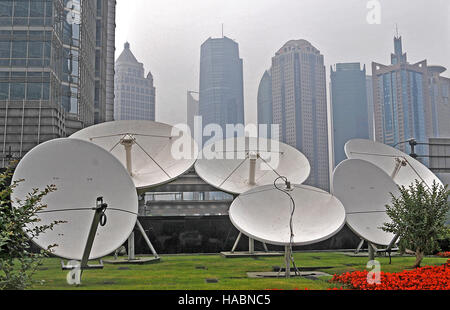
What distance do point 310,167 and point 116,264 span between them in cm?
841

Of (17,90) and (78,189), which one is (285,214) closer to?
(78,189)

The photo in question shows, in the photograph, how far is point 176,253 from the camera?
65.1 ft

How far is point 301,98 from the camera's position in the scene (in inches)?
689

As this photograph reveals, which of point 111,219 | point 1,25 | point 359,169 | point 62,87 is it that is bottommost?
point 111,219

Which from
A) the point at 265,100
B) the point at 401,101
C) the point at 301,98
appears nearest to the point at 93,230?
the point at 265,100

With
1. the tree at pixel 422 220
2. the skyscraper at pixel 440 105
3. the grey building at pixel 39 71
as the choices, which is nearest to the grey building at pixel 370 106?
the skyscraper at pixel 440 105

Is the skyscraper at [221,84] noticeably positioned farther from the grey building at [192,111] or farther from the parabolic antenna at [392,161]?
the parabolic antenna at [392,161]

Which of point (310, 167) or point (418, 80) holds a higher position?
point (418, 80)

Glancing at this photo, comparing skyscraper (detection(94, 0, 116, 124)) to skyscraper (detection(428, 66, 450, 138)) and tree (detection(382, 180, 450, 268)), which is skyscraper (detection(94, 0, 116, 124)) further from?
tree (detection(382, 180, 450, 268))

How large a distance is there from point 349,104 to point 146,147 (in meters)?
7.27
